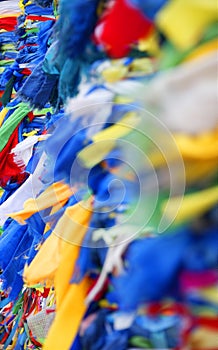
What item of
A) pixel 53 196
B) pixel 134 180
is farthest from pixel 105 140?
pixel 53 196

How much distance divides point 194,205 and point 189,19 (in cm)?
15

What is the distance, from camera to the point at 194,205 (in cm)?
46

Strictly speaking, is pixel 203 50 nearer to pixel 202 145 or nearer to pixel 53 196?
pixel 202 145

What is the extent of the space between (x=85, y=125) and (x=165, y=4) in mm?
162

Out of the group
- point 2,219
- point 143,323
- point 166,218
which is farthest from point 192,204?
point 2,219

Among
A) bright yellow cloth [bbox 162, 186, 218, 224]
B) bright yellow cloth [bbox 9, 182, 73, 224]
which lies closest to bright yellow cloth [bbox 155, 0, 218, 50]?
bright yellow cloth [bbox 162, 186, 218, 224]

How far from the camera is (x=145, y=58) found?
55 centimetres

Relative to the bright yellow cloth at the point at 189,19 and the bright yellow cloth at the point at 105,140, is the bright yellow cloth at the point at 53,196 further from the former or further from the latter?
the bright yellow cloth at the point at 189,19

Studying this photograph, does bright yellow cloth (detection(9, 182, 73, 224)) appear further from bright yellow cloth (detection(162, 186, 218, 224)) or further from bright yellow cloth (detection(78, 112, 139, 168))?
bright yellow cloth (detection(162, 186, 218, 224))

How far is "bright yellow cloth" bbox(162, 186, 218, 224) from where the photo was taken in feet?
1.52

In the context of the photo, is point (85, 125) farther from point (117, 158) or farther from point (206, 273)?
point (206, 273)

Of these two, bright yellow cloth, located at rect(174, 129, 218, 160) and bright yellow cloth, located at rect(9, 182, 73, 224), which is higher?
bright yellow cloth, located at rect(174, 129, 218, 160)

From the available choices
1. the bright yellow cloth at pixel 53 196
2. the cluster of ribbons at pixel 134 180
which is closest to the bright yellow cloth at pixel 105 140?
the cluster of ribbons at pixel 134 180

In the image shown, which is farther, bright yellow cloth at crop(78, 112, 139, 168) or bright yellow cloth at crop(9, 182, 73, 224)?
bright yellow cloth at crop(9, 182, 73, 224)
